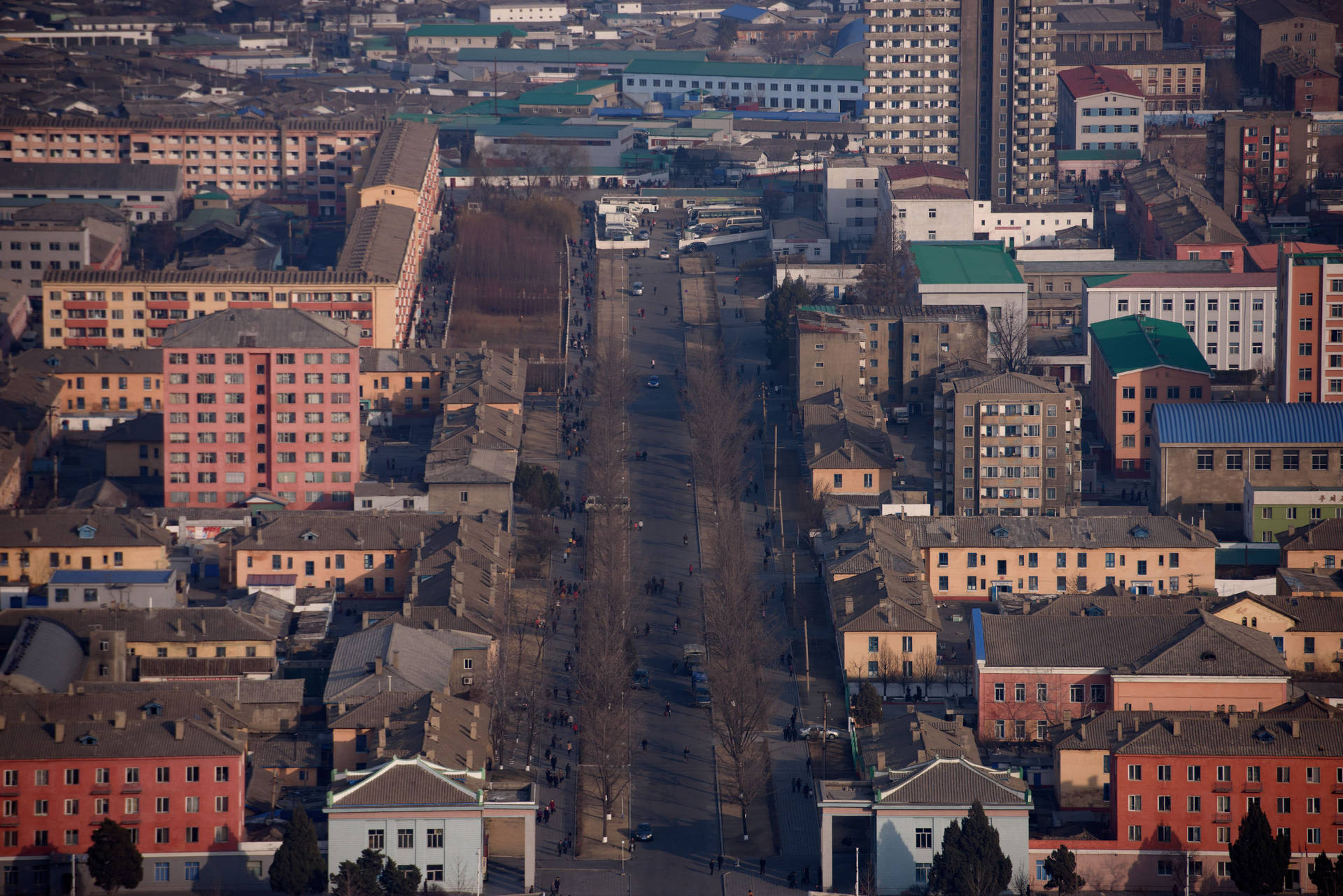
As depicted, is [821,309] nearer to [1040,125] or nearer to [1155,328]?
[1155,328]

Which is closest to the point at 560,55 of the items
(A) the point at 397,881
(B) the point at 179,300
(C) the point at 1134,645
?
(B) the point at 179,300

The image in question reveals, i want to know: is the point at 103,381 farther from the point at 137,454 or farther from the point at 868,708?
the point at 868,708

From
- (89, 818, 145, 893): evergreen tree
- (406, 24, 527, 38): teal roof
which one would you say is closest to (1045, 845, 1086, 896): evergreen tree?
(89, 818, 145, 893): evergreen tree

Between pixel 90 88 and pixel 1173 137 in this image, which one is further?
pixel 90 88

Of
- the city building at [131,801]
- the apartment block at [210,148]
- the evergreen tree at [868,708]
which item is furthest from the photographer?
the apartment block at [210,148]

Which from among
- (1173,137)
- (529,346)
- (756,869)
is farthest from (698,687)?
(1173,137)

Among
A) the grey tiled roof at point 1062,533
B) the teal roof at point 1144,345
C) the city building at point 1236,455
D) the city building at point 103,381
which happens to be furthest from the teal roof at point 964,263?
the city building at point 103,381

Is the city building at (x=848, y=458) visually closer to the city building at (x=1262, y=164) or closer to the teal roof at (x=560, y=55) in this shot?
the city building at (x=1262, y=164)
